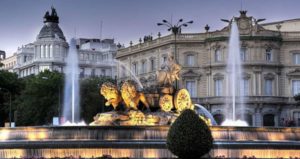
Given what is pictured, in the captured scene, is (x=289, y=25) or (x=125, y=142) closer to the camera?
(x=125, y=142)

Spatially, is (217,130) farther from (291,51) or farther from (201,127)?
(291,51)

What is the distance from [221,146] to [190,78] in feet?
174

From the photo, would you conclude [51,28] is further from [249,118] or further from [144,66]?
[249,118]

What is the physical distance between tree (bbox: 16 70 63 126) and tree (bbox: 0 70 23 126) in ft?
8.01

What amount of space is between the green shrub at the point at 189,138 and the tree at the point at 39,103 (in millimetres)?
49026

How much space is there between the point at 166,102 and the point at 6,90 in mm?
51255

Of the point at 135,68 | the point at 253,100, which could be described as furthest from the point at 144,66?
the point at 253,100

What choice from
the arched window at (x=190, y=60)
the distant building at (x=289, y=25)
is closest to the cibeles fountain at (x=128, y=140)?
the arched window at (x=190, y=60)

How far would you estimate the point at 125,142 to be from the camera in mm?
23375

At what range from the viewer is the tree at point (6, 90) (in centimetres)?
7456

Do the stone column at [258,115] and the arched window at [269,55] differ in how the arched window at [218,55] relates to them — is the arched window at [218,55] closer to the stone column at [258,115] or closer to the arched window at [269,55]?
the arched window at [269,55]

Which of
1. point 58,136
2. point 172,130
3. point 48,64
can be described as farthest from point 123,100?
point 48,64

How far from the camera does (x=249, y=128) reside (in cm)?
2509

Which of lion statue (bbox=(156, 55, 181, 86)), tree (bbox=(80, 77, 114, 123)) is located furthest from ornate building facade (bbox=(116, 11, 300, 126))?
lion statue (bbox=(156, 55, 181, 86))
